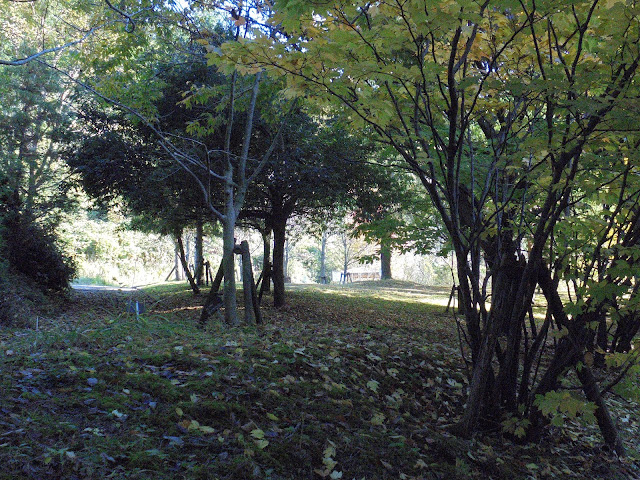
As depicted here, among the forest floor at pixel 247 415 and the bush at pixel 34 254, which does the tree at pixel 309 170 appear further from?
the forest floor at pixel 247 415

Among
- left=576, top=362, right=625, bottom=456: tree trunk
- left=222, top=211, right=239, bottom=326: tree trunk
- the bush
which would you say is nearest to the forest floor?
left=576, top=362, right=625, bottom=456: tree trunk

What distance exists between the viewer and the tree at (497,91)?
2707 millimetres

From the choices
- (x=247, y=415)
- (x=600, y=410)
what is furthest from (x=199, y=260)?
(x=600, y=410)

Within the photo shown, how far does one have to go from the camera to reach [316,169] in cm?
950

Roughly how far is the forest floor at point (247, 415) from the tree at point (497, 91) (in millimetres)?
419

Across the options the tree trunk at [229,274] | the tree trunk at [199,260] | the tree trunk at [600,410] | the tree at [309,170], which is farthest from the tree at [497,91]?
the tree trunk at [199,260]

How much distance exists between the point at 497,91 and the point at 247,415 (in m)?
2.81

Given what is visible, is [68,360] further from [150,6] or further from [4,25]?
[4,25]

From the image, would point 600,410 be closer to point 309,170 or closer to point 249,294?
point 249,294

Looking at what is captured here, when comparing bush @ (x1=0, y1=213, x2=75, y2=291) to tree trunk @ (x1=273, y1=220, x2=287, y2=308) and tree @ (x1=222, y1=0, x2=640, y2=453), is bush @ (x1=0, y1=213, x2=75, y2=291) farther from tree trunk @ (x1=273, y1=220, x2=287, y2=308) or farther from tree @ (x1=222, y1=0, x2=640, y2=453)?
tree @ (x1=222, y1=0, x2=640, y2=453)

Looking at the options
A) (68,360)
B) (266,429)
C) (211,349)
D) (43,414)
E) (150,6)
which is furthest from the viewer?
(150,6)

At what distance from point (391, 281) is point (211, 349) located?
1770cm

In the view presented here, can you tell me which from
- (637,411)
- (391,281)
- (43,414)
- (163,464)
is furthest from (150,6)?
(391,281)

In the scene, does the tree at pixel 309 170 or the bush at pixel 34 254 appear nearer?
the tree at pixel 309 170
